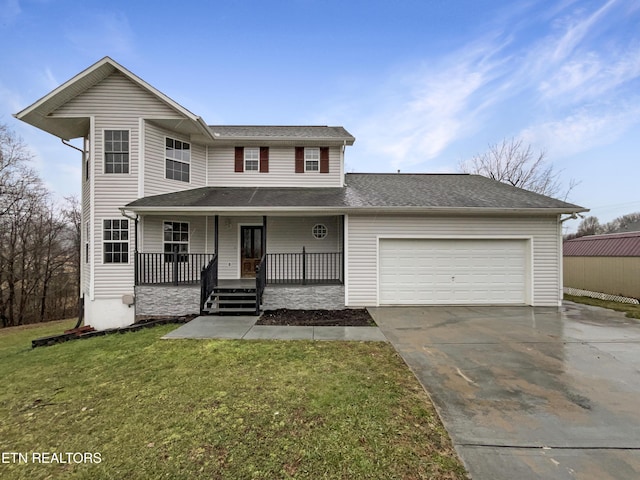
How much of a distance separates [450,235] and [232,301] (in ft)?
22.8

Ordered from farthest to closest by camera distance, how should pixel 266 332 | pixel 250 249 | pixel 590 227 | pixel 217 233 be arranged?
pixel 590 227
pixel 250 249
pixel 217 233
pixel 266 332

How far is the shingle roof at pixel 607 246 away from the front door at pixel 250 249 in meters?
16.0

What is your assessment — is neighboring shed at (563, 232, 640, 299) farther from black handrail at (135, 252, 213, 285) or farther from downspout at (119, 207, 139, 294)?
downspout at (119, 207, 139, 294)

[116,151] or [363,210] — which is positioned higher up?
[116,151]

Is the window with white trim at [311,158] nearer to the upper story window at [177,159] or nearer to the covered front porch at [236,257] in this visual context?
the covered front porch at [236,257]

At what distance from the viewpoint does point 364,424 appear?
282 centimetres

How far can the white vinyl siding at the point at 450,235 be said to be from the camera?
8.62 metres

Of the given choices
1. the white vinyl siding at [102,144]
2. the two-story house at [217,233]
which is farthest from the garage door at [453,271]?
the white vinyl siding at [102,144]

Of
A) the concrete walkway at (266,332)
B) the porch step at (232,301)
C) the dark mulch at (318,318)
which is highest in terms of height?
the porch step at (232,301)

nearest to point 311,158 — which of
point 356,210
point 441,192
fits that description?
point 356,210

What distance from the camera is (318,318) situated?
748 centimetres

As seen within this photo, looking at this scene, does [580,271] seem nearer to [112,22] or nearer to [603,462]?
[603,462]

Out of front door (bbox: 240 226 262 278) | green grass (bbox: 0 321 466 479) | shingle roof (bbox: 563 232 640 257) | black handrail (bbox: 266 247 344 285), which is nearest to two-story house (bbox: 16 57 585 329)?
black handrail (bbox: 266 247 344 285)

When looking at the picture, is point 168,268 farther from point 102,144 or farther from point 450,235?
point 450,235
